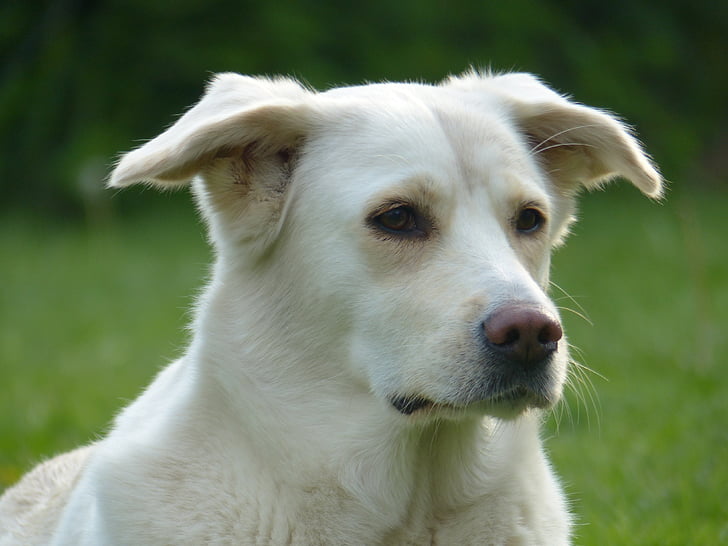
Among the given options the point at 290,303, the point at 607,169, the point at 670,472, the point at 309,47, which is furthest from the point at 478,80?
the point at 309,47

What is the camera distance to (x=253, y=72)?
1423 centimetres

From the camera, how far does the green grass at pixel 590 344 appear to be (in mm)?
5320

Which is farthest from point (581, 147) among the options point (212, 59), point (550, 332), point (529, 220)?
point (212, 59)

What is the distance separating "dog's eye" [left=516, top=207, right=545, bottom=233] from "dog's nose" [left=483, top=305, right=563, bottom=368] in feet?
1.88

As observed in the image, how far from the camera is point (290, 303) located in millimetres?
3574

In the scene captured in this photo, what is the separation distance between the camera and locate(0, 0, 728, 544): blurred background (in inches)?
362

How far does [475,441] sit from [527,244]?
2.23ft

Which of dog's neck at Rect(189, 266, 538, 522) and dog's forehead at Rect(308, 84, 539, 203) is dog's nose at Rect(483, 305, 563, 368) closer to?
dog's neck at Rect(189, 266, 538, 522)

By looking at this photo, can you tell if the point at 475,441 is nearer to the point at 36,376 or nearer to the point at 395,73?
the point at 36,376

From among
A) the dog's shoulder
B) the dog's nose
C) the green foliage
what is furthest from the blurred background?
the dog's nose

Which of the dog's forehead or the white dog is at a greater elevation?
the dog's forehead

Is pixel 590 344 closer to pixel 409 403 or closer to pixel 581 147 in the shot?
pixel 581 147

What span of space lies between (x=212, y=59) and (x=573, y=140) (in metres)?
11.1

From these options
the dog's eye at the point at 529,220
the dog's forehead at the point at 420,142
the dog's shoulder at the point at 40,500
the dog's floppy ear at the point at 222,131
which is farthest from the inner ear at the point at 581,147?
the dog's shoulder at the point at 40,500
